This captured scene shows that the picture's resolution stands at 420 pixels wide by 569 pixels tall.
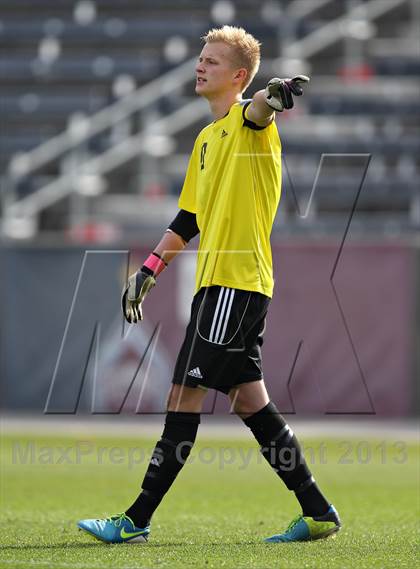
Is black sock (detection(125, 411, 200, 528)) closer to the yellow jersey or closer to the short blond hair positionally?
the yellow jersey

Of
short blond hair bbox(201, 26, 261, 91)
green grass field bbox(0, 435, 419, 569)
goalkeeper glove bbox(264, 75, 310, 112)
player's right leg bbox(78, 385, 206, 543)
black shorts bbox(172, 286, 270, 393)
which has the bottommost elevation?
green grass field bbox(0, 435, 419, 569)

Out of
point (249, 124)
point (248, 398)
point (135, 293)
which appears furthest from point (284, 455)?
point (249, 124)

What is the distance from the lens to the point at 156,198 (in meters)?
16.8

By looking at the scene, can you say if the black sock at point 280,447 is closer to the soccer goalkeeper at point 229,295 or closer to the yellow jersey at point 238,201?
the soccer goalkeeper at point 229,295

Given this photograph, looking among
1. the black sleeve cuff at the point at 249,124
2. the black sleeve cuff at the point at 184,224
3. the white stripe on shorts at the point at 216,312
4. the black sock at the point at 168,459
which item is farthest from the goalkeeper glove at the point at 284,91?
the black sock at the point at 168,459

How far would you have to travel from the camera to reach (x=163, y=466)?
493cm

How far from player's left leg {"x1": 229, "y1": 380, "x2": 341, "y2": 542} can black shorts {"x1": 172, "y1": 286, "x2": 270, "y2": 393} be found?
0.49ft

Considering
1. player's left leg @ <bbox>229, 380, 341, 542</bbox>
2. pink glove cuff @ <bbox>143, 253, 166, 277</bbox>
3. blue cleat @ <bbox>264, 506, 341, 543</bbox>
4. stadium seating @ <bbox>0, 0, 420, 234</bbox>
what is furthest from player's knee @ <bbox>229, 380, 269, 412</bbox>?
stadium seating @ <bbox>0, 0, 420, 234</bbox>

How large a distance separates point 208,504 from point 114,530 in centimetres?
197

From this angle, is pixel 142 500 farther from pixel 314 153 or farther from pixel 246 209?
pixel 314 153

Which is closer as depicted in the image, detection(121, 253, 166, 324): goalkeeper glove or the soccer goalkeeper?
the soccer goalkeeper

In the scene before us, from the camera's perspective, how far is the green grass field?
15.0ft

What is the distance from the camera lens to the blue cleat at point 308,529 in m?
5.11

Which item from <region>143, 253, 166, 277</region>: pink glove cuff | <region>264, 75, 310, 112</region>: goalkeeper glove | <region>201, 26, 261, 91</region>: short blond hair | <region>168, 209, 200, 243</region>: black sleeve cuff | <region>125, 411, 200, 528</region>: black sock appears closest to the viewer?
<region>264, 75, 310, 112</region>: goalkeeper glove
